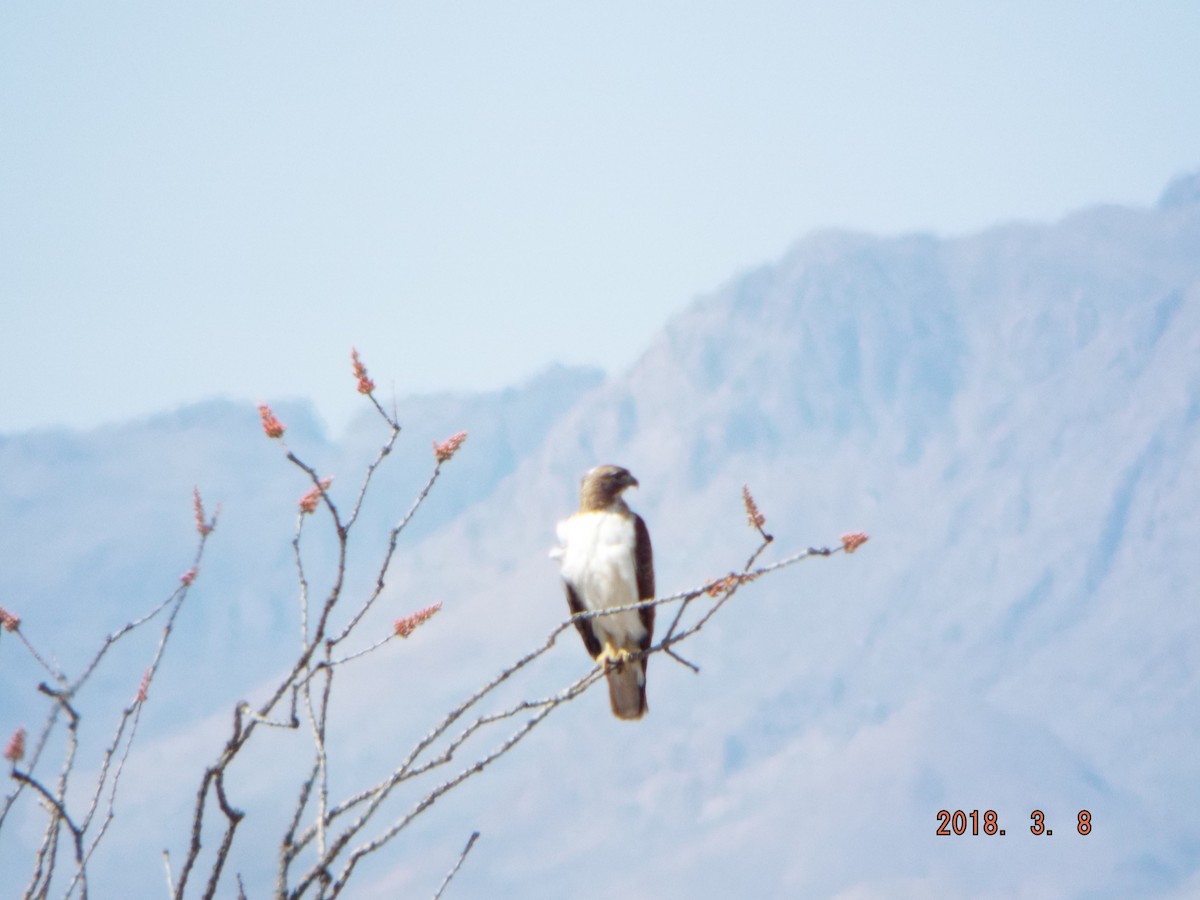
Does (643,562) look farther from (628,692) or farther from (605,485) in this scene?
(628,692)

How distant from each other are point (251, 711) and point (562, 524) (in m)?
4.25

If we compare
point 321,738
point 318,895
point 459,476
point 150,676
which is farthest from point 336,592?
point 459,476

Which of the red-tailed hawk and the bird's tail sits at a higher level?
the red-tailed hawk

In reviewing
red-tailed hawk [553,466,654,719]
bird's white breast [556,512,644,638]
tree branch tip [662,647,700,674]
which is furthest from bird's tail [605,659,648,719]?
tree branch tip [662,647,700,674]

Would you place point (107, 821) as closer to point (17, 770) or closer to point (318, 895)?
point (17, 770)

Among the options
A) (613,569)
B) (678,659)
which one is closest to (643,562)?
(613,569)

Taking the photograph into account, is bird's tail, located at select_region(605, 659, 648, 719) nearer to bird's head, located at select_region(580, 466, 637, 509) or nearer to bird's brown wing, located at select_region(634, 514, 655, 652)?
bird's brown wing, located at select_region(634, 514, 655, 652)

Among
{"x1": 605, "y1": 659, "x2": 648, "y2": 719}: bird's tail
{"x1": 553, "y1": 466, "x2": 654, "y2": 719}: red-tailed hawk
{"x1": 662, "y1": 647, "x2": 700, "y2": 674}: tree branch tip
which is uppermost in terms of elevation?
{"x1": 553, "y1": 466, "x2": 654, "y2": 719}: red-tailed hawk

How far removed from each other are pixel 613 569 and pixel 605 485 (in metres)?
0.46

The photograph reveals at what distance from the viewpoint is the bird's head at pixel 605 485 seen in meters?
5.98

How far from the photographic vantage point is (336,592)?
86.2 inches

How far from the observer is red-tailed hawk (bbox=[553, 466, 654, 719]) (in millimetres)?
5781

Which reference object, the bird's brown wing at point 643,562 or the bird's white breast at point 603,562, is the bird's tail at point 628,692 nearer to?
the bird's brown wing at point 643,562

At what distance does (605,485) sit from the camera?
19.7ft
